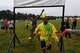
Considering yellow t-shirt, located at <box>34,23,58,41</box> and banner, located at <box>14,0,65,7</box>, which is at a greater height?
banner, located at <box>14,0,65,7</box>

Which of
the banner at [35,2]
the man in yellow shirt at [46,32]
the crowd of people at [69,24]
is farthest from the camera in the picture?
the crowd of people at [69,24]

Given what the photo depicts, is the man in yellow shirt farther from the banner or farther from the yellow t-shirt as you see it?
the banner

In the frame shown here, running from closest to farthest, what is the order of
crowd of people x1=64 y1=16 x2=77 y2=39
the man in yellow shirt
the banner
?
the man in yellow shirt, the banner, crowd of people x1=64 y1=16 x2=77 y2=39

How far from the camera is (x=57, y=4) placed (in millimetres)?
16141

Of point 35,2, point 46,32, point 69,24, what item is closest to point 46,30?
point 46,32

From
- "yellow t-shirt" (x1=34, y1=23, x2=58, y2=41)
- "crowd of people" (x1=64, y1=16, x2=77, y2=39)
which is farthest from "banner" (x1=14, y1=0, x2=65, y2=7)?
"crowd of people" (x1=64, y1=16, x2=77, y2=39)

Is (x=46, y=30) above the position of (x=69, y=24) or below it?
above

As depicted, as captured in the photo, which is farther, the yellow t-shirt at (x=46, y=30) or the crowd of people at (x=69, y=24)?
the crowd of people at (x=69, y=24)

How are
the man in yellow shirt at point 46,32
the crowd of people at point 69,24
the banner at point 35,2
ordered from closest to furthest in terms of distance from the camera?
the man in yellow shirt at point 46,32 → the banner at point 35,2 → the crowd of people at point 69,24

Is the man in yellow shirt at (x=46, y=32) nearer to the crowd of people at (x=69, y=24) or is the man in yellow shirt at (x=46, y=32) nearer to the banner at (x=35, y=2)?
the banner at (x=35, y=2)

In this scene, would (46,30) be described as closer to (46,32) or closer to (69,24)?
(46,32)

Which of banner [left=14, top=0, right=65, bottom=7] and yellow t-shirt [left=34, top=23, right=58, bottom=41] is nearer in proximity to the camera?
yellow t-shirt [left=34, top=23, right=58, bottom=41]

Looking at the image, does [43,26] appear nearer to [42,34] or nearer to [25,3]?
[42,34]

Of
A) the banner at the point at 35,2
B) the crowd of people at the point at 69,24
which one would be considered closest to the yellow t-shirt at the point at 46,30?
the banner at the point at 35,2
